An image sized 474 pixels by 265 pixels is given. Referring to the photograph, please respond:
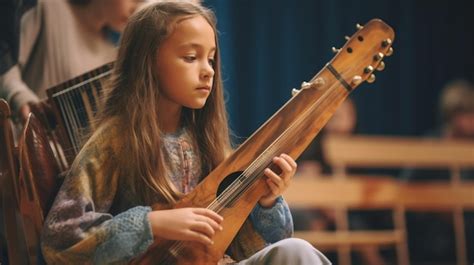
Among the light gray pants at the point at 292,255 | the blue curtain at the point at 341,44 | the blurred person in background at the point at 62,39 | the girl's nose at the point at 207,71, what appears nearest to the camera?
the light gray pants at the point at 292,255

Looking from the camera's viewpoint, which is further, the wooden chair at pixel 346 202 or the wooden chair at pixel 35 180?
the wooden chair at pixel 346 202

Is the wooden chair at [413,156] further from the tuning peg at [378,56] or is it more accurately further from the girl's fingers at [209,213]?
the girl's fingers at [209,213]

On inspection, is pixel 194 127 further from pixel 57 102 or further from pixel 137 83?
pixel 57 102

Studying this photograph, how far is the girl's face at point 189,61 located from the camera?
4.48ft

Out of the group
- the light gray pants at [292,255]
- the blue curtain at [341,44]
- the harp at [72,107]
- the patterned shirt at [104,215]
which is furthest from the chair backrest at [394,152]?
the light gray pants at [292,255]

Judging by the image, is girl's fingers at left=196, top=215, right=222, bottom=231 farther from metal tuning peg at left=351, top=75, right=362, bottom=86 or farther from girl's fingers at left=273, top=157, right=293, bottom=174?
metal tuning peg at left=351, top=75, right=362, bottom=86

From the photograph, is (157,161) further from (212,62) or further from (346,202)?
(346,202)

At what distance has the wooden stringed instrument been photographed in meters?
1.33

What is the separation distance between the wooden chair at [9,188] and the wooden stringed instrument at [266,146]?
0.22m

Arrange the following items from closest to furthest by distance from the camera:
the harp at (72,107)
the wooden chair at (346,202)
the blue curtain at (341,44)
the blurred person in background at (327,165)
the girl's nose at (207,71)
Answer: the girl's nose at (207,71) < the harp at (72,107) < the wooden chair at (346,202) < the blurred person in background at (327,165) < the blue curtain at (341,44)

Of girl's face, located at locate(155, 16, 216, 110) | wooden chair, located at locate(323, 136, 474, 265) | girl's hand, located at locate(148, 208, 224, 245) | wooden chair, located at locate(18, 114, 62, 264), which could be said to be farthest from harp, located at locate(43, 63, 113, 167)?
wooden chair, located at locate(323, 136, 474, 265)

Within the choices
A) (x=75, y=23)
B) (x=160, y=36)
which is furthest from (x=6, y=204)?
(x=75, y=23)

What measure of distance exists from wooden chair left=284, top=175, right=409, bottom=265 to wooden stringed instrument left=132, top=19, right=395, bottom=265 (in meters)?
1.76

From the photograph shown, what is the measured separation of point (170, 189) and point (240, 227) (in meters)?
0.14
